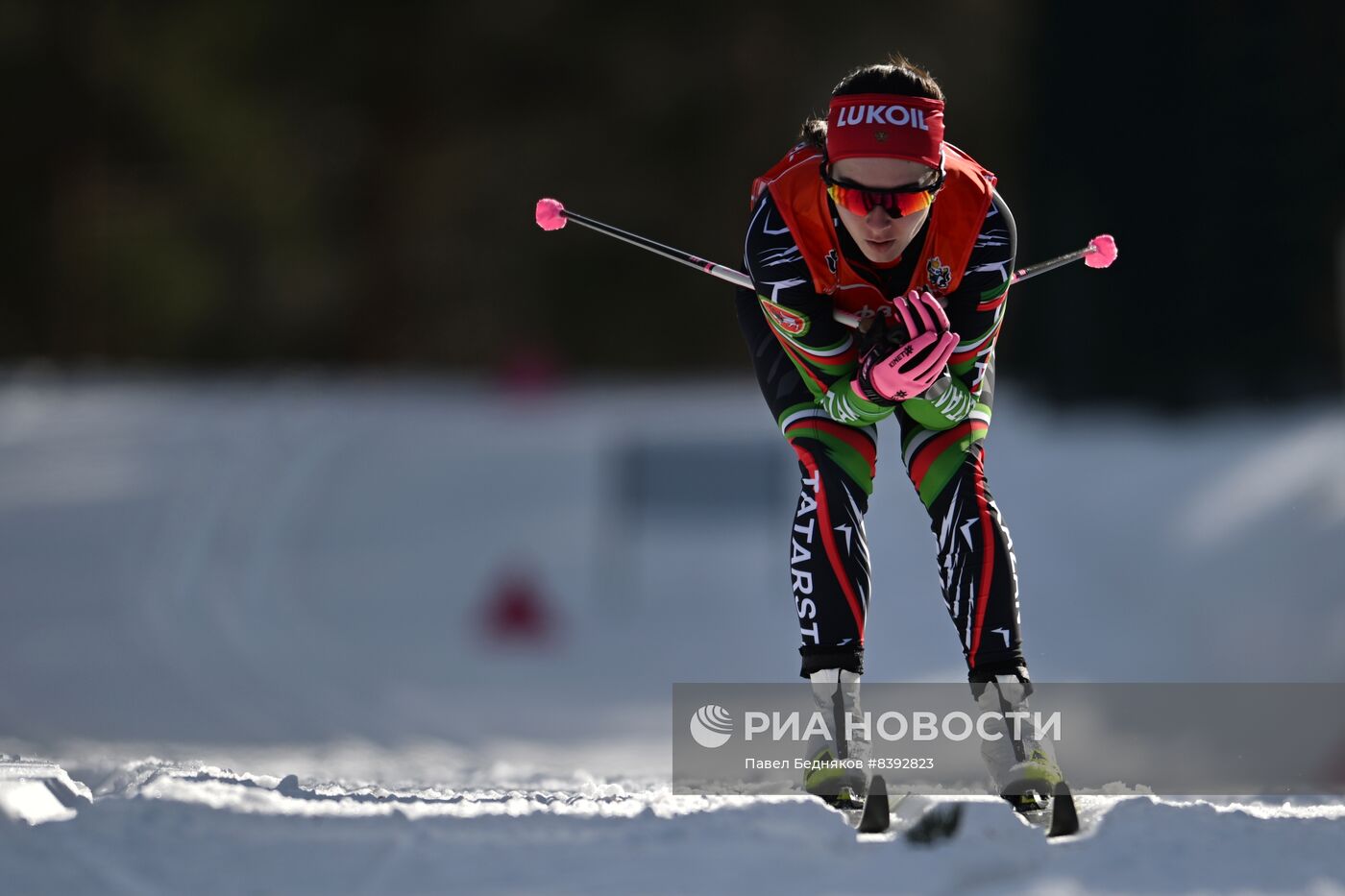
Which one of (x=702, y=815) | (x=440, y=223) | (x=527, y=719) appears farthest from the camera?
(x=440, y=223)

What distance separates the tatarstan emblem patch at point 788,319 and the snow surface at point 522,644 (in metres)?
1.20

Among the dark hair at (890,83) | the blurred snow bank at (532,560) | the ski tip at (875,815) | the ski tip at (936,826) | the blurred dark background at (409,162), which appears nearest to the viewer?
the ski tip at (936,826)

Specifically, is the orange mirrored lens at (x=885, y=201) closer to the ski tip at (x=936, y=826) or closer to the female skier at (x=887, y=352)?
the female skier at (x=887, y=352)

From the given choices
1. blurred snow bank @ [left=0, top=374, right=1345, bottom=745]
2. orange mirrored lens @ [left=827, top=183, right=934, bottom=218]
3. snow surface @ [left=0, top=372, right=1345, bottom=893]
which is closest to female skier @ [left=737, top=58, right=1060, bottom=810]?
orange mirrored lens @ [left=827, top=183, right=934, bottom=218]

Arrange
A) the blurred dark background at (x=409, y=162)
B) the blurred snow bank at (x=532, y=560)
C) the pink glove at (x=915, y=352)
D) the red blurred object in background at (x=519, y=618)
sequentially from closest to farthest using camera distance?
the pink glove at (x=915, y=352) < the blurred snow bank at (x=532, y=560) < the red blurred object in background at (x=519, y=618) < the blurred dark background at (x=409, y=162)

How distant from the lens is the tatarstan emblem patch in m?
4.33

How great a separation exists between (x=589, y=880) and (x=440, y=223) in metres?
24.8

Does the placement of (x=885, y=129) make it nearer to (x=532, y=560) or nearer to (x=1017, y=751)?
(x=1017, y=751)

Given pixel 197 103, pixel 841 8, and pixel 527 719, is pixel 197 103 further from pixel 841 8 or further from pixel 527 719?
pixel 527 719

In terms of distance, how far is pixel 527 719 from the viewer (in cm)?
1009

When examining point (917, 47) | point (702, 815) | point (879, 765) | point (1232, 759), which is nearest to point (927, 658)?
point (1232, 759)

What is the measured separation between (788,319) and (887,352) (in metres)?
0.29

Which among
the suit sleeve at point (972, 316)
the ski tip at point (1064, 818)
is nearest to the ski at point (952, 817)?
the ski tip at point (1064, 818)

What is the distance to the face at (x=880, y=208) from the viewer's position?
165 inches
